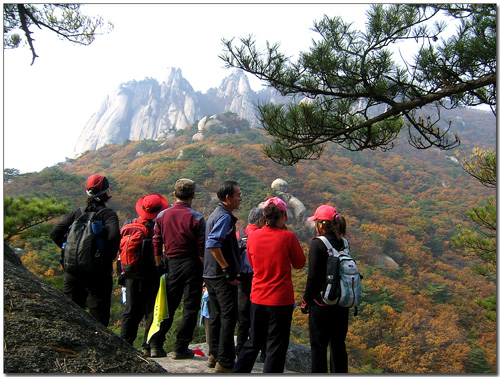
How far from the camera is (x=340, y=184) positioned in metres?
27.6

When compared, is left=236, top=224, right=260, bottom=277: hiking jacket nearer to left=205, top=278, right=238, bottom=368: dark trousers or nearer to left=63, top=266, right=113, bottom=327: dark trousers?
left=205, top=278, right=238, bottom=368: dark trousers

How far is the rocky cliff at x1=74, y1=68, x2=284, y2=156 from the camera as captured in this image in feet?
205

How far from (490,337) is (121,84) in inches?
2729

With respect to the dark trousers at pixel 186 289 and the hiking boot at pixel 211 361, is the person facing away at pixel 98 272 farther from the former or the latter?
the hiking boot at pixel 211 361

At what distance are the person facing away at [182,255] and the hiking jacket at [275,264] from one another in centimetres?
61

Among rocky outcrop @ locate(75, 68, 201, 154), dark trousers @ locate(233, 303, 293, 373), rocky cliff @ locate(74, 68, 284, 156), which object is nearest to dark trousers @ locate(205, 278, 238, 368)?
dark trousers @ locate(233, 303, 293, 373)

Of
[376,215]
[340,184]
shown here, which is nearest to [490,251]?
[376,215]

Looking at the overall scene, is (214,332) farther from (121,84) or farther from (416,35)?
(121,84)

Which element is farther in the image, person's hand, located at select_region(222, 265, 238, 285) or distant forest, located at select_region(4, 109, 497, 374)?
distant forest, located at select_region(4, 109, 497, 374)

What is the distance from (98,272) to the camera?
259cm

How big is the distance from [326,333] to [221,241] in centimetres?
86

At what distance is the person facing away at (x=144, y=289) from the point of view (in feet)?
9.14

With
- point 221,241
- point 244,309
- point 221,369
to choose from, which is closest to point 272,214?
point 221,241

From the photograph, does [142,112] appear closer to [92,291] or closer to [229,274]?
[92,291]
